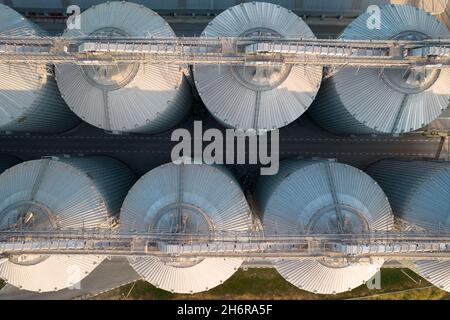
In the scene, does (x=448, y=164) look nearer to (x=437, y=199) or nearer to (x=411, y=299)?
(x=437, y=199)

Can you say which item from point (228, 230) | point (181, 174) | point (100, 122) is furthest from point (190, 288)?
point (100, 122)

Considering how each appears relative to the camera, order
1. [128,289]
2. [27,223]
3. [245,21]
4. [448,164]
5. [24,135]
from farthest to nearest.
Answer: [128,289] → [24,135] → [448,164] → [245,21] → [27,223]

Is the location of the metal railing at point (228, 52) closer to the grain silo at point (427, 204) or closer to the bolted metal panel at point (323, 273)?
the grain silo at point (427, 204)

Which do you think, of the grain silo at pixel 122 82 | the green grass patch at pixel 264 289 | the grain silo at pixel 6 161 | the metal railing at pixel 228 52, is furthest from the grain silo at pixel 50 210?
the green grass patch at pixel 264 289

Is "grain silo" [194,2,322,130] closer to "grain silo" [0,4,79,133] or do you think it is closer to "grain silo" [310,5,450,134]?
"grain silo" [310,5,450,134]

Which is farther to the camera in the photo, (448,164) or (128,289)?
(128,289)

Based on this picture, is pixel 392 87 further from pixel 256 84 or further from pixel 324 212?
pixel 324 212

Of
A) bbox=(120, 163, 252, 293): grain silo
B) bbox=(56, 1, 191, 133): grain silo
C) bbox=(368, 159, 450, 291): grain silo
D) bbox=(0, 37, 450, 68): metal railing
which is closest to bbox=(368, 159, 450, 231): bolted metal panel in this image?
bbox=(368, 159, 450, 291): grain silo

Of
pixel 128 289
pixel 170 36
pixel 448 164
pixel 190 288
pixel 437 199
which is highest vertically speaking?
pixel 170 36
